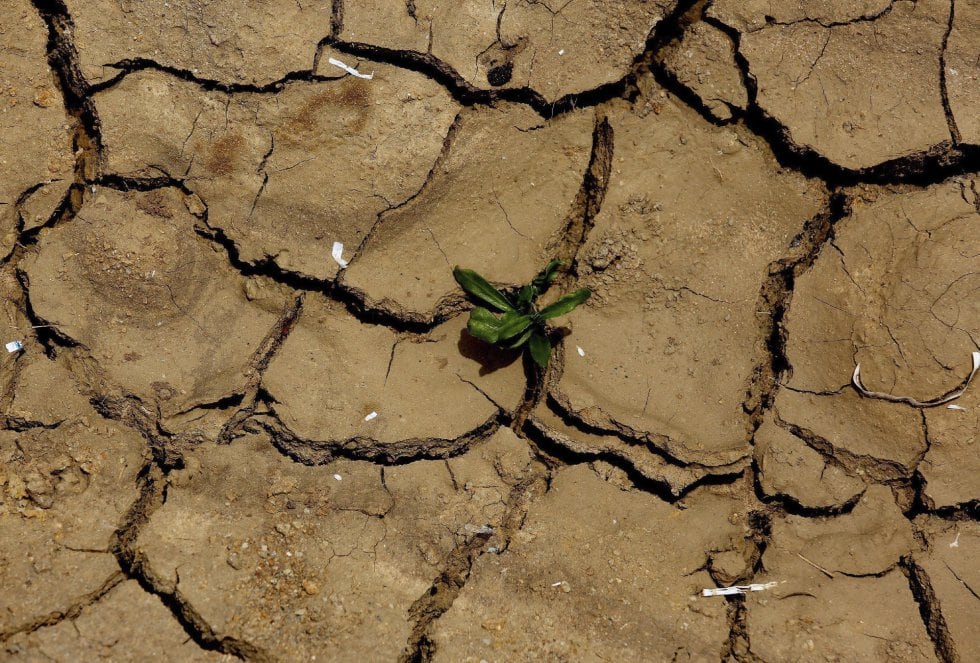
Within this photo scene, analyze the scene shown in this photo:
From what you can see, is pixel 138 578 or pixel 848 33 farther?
pixel 848 33

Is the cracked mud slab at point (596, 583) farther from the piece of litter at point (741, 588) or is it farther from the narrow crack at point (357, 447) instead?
the narrow crack at point (357, 447)

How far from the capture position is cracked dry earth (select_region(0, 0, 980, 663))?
2709mm

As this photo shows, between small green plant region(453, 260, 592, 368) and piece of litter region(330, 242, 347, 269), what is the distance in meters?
0.44

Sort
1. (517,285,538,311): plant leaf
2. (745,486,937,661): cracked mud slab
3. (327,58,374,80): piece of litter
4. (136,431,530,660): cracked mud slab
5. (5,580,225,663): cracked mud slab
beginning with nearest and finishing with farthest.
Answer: (5,580,225,663): cracked mud slab < (136,431,530,660): cracked mud slab < (745,486,937,661): cracked mud slab < (517,285,538,311): plant leaf < (327,58,374,80): piece of litter

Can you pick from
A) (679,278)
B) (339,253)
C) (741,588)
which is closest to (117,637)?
(339,253)

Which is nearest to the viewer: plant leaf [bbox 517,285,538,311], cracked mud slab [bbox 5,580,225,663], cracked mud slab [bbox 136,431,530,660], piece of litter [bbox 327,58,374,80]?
cracked mud slab [bbox 5,580,225,663]

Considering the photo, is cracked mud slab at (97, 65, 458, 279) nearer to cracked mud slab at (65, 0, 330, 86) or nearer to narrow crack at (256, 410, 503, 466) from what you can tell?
cracked mud slab at (65, 0, 330, 86)

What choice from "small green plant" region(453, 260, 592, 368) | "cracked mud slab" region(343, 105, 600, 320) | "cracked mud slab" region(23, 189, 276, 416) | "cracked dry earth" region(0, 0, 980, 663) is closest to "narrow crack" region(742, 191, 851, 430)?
"cracked dry earth" region(0, 0, 980, 663)

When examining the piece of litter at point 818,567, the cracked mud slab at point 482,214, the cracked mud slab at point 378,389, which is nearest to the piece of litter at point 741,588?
the piece of litter at point 818,567

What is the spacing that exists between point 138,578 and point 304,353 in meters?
0.99

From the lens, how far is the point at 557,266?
288 cm

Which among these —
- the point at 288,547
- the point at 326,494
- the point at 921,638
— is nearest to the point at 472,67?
the point at 326,494

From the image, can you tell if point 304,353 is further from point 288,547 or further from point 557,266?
point 557,266

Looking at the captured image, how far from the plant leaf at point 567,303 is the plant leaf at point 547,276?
12 cm
